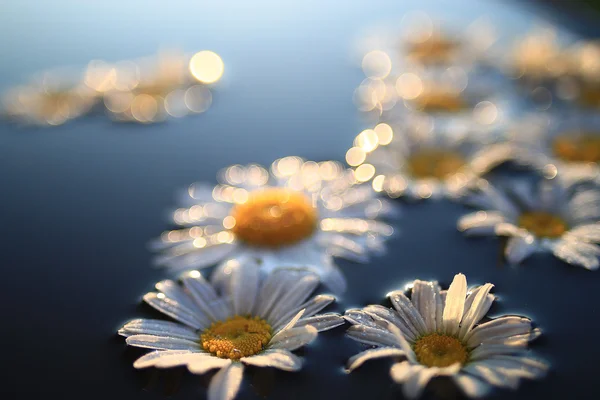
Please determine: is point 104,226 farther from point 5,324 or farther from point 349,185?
point 349,185

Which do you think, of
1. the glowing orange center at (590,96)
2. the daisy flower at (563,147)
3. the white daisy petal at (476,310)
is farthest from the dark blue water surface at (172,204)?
the glowing orange center at (590,96)

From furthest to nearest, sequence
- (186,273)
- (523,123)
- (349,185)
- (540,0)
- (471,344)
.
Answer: (540,0) → (523,123) → (349,185) → (186,273) → (471,344)

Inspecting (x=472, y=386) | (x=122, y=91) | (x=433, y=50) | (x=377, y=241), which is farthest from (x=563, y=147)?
(x=122, y=91)

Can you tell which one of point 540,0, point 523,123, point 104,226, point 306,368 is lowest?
point 306,368

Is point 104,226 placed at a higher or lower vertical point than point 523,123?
lower

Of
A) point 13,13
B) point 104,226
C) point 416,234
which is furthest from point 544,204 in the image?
point 13,13

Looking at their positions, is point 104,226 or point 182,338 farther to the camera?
point 104,226

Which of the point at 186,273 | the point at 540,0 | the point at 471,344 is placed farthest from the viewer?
the point at 540,0

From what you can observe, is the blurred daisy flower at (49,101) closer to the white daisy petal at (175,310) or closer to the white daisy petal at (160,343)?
the white daisy petal at (175,310)
